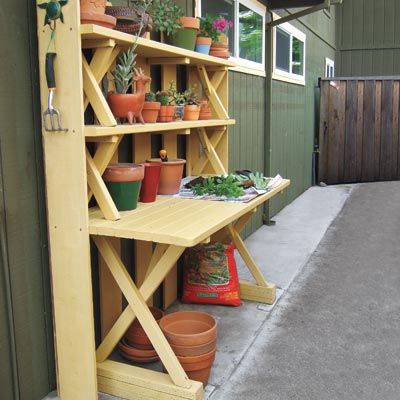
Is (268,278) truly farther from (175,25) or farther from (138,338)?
(175,25)

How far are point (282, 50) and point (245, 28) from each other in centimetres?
159

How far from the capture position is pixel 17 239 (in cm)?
232

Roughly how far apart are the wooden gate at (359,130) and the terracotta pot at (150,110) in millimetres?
6593

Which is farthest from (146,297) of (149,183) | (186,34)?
(186,34)

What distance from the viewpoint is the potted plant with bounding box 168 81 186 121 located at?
119 inches

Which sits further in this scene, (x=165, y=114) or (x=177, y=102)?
(x=177, y=102)

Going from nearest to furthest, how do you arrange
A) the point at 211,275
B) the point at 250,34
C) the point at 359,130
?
the point at 211,275 < the point at 250,34 < the point at 359,130

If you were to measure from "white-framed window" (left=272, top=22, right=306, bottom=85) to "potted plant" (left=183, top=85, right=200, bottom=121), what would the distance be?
3207 mm

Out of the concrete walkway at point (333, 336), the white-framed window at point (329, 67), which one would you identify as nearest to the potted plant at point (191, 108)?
the concrete walkway at point (333, 336)

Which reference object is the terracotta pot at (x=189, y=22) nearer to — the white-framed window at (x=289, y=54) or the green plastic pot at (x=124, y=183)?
the green plastic pot at (x=124, y=183)

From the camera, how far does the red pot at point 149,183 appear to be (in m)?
2.78

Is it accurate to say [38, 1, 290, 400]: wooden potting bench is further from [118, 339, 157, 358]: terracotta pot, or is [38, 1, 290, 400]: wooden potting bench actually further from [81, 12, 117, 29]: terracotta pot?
[118, 339, 157, 358]: terracotta pot

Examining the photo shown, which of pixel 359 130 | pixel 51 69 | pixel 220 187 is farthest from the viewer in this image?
pixel 359 130

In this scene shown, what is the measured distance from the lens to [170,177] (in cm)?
A: 304
